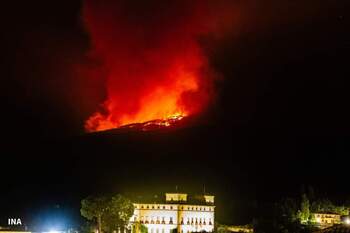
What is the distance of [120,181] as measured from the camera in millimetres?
98625

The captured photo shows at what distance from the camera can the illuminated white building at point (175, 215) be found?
74750 millimetres

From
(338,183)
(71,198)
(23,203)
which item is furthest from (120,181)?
(338,183)

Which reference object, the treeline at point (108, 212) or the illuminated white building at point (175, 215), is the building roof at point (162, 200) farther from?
the treeline at point (108, 212)

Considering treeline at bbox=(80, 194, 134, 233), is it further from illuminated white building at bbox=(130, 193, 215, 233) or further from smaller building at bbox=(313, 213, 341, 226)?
smaller building at bbox=(313, 213, 341, 226)

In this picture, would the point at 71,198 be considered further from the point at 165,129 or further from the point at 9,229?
the point at 9,229

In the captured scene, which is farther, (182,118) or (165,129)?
(182,118)

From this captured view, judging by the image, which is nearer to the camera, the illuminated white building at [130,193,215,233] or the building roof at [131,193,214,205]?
the illuminated white building at [130,193,215,233]

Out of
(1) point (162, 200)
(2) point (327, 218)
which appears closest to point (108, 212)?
(1) point (162, 200)

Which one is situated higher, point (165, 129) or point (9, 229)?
point (165, 129)

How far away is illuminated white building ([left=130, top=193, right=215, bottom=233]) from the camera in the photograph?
2943 inches

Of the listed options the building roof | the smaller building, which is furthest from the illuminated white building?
the smaller building

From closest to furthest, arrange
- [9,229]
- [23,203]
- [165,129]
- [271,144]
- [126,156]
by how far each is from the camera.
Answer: [9,229] < [23,203] < [126,156] < [165,129] < [271,144]

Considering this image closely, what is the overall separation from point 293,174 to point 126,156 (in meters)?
35.2

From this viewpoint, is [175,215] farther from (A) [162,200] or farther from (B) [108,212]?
(B) [108,212]
